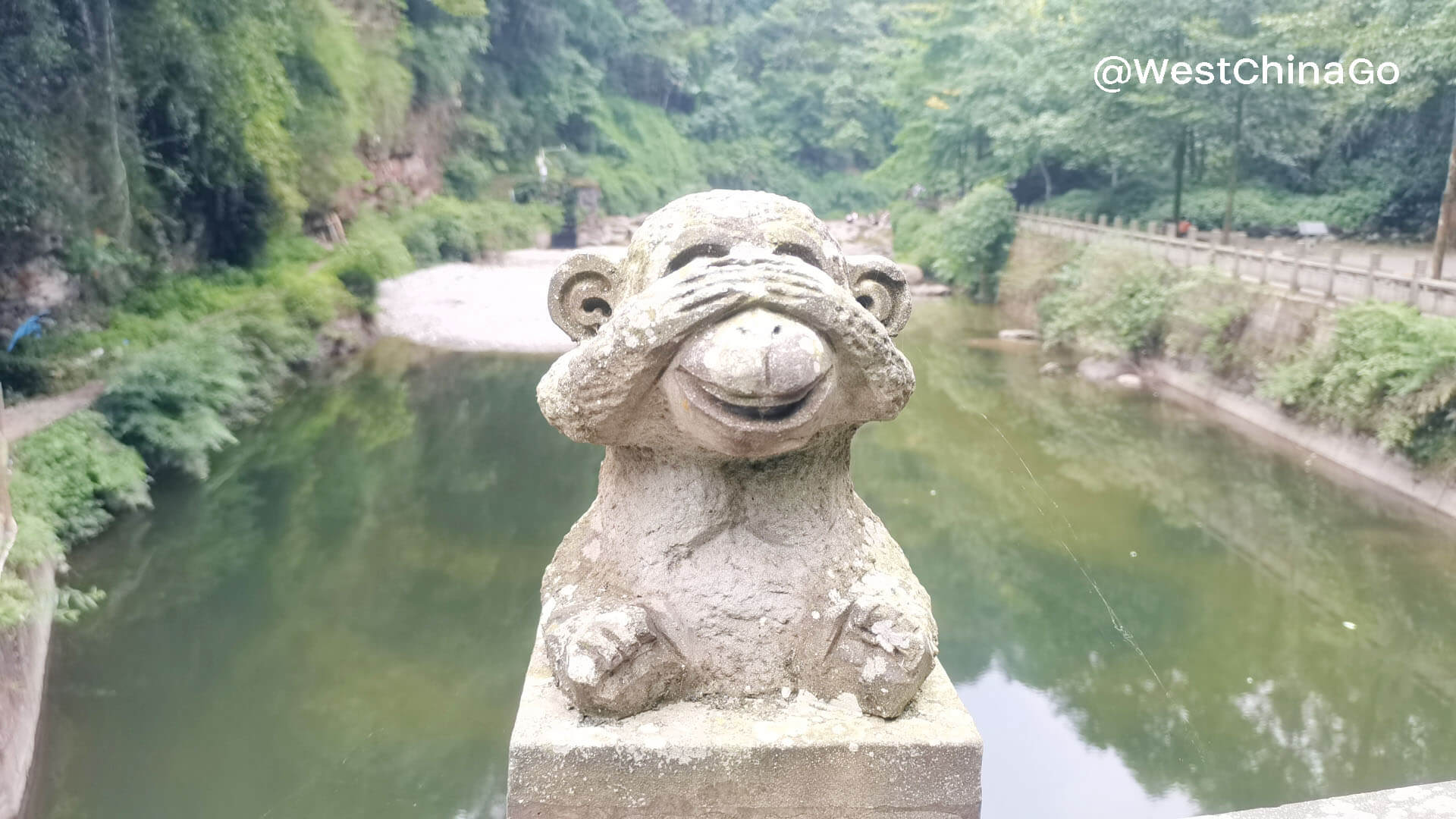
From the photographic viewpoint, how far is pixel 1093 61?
1841 cm

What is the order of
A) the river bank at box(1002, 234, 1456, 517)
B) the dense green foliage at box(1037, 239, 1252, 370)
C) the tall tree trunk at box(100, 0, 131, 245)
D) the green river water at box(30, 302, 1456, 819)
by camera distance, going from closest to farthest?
the green river water at box(30, 302, 1456, 819), the river bank at box(1002, 234, 1456, 517), the tall tree trunk at box(100, 0, 131, 245), the dense green foliage at box(1037, 239, 1252, 370)

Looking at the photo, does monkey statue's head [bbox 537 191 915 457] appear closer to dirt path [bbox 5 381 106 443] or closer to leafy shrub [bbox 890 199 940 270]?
dirt path [bbox 5 381 106 443]

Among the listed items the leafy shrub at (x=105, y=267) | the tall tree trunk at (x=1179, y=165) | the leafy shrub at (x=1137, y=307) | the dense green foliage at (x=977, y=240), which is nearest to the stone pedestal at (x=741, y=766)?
the leafy shrub at (x=105, y=267)

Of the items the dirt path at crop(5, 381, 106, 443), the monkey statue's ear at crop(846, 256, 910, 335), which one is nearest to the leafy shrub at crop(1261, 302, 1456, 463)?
the monkey statue's ear at crop(846, 256, 910, 335)

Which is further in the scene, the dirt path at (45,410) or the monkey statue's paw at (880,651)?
the dirt path at (45,410)

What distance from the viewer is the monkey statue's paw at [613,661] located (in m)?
2.17

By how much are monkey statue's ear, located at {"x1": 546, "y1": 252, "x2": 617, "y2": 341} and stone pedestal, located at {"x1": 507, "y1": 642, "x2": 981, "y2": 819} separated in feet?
2.96

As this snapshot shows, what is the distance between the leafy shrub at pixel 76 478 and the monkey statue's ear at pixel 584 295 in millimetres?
5815

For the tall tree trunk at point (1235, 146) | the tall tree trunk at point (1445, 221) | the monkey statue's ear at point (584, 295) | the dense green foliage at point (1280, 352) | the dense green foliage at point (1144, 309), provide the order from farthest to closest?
the tall tree trunk at point (1235, 146)
the dense green foliage at point (1144, 309)
the tall tree trunk at point (1445, 221)
the dense green foliage at point (1280, 352)
the monkey statue's ear at point (584, 295)

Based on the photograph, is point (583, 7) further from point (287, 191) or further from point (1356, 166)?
point (1356, 166)

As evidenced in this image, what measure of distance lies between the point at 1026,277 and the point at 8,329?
1589 cm

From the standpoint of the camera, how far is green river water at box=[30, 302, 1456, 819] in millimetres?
5879

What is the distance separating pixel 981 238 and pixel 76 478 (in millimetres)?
17578

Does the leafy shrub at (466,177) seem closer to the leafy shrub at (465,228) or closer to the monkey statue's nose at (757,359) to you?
the leafy shrub at (465,228)
